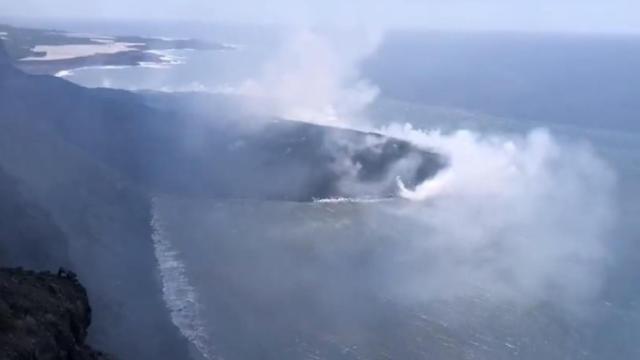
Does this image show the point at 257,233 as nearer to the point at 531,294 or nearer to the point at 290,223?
the point at 290,223

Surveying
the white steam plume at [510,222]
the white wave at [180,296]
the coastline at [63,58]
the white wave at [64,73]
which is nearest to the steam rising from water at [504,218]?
the white steam plume at [510,222]

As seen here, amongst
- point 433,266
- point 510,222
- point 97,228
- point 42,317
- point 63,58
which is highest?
point 63,58

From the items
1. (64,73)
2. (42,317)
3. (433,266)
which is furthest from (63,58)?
(42,317)

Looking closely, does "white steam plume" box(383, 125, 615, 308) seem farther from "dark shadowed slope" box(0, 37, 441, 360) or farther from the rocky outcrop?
the rocky outcrop

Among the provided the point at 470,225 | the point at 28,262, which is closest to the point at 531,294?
the point at 470,225

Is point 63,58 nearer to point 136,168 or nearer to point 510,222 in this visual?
point 136,168

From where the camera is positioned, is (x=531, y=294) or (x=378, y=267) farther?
(x=378, y=267)
